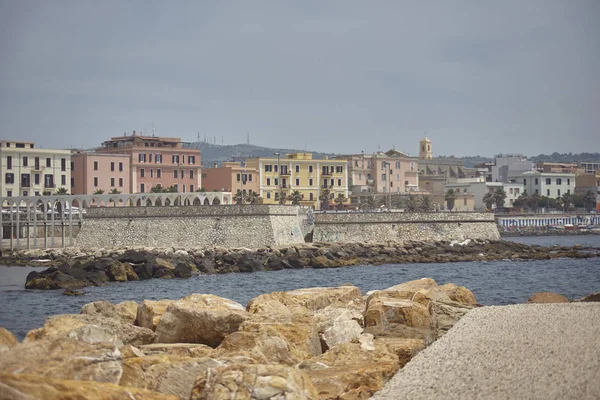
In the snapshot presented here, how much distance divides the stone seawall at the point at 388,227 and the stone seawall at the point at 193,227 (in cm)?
198

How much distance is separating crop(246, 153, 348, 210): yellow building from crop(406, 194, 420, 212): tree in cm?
662

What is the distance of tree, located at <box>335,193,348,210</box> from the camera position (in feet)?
282

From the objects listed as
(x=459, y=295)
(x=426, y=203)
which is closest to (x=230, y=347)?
(x=459, y=295)

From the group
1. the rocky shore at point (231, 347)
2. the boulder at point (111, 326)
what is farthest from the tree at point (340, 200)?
the boulder at point (111, 326)

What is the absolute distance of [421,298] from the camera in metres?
14.9

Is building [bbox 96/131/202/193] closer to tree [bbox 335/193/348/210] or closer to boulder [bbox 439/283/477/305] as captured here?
tree [bbox 335/193/348/210]

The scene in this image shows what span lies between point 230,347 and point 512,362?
373 centimetres

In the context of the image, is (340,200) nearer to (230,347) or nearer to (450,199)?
(450,199)

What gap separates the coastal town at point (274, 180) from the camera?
7462cm

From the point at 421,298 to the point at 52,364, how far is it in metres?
7.43

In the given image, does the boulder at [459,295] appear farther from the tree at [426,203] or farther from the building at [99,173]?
the tree at [426,203]

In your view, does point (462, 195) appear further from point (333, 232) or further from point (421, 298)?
point (421, 298)

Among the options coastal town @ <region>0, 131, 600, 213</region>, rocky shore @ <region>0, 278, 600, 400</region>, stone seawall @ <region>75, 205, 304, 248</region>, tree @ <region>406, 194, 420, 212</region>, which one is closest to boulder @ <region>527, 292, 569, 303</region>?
rocky shore @ <region>0, 278, 600, 400</region>

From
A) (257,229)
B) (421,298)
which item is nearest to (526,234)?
(257,229)
